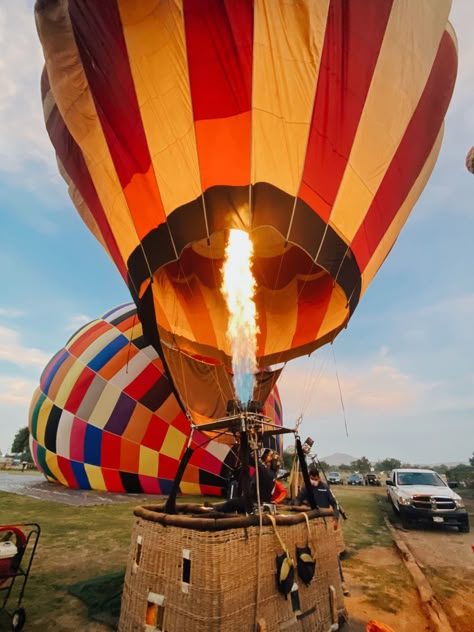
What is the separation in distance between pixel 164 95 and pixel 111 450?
7.70 meters

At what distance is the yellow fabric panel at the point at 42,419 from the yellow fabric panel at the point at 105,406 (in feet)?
6.46

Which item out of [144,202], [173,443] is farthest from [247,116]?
[173,443]

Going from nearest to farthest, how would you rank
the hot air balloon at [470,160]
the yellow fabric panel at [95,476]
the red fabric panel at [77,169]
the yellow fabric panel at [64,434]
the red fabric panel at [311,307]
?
the hot air balloon at [470,160]
the red fabric panel at [77,169]
the red fabric panel at [311,307]
the yellow fabric panel at [95,476]
the yellow fabric panel at [64,434]

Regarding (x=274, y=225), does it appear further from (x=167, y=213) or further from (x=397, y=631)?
(x=397, y=631)

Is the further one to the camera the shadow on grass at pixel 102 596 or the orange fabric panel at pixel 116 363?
the orange fabric panel at pixel 116 363

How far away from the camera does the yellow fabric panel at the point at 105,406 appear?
9.23 metres

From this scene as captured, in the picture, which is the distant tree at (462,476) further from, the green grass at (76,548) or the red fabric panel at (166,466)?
the red fabric panel at (166,466)

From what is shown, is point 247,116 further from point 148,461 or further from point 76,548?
point 148,461

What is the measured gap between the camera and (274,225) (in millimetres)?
4160

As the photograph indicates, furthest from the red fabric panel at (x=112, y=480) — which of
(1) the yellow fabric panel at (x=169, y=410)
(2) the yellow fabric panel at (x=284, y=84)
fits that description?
(2) the yellow fabric panel at (x=284, y=84)

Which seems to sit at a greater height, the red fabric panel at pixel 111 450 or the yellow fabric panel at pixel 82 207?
the yellow fabric panel at pixel 82 207

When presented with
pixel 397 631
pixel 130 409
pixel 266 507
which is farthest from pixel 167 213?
pixel 130 409

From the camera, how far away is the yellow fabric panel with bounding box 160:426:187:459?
8.75 meters

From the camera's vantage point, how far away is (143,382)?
908 centimetres
